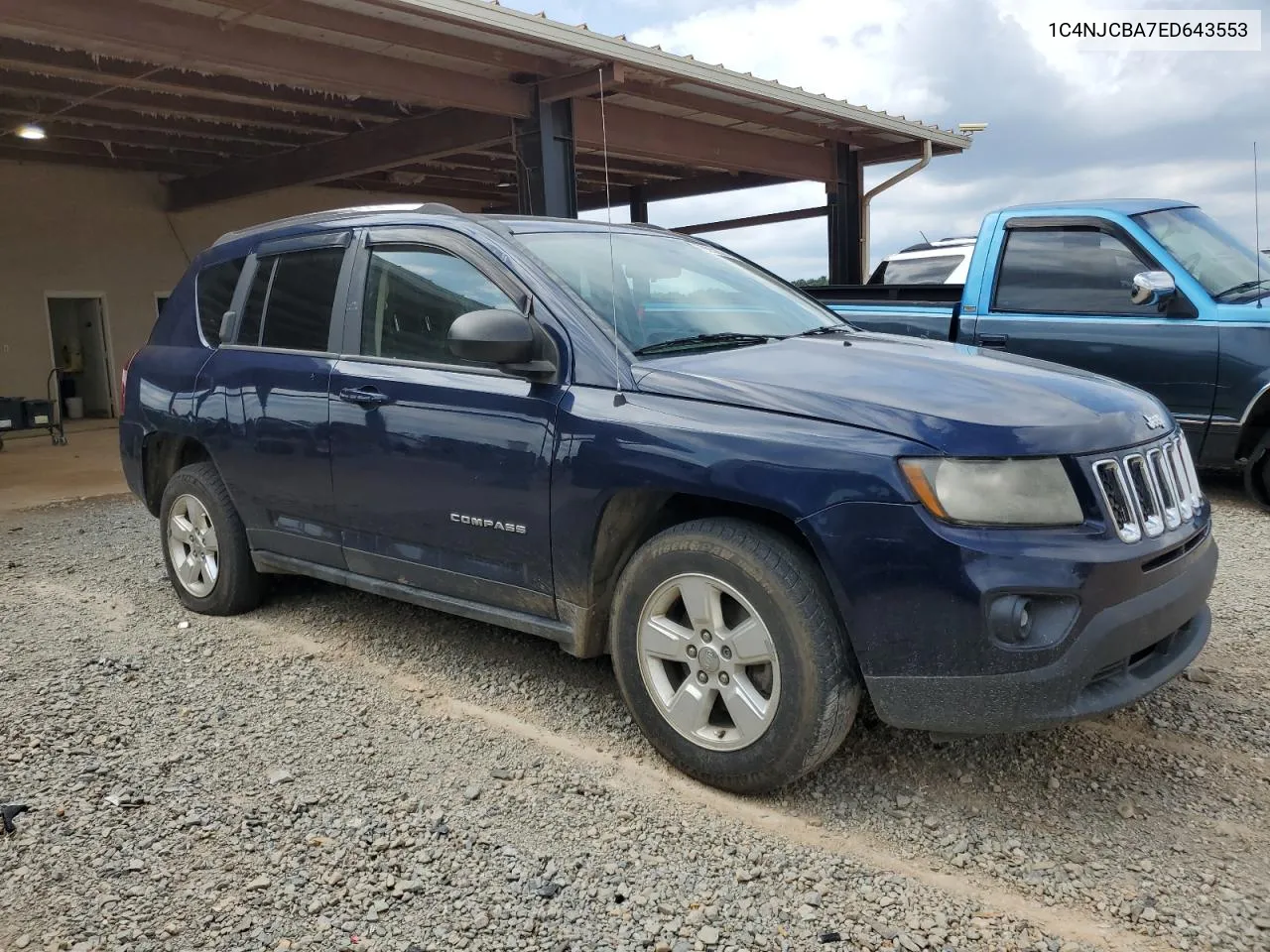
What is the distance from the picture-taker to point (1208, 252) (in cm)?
672

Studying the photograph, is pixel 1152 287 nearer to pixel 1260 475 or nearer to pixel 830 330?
pixel 1260 475

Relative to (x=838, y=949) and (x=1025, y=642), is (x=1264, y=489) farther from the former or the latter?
(x=838, y=949)

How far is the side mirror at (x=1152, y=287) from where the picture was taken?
6027 millimetres

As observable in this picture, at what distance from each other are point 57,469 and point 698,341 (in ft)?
31.3

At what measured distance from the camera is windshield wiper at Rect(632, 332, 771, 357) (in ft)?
10.7

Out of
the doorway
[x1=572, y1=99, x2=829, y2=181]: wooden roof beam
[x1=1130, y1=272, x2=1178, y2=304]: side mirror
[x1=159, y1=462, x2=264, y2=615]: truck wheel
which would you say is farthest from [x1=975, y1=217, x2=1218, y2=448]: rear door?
the doorway

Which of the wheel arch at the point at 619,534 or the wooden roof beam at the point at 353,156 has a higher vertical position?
the wooden roof beam at the point at 353,156

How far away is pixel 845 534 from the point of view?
2613 mm

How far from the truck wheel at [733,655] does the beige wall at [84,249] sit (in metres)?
14.6

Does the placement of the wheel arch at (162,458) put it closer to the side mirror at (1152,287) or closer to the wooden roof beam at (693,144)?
the side mirror at (1152,287)

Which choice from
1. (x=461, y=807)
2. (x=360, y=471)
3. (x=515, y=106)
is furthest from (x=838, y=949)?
(x=515, y=106)

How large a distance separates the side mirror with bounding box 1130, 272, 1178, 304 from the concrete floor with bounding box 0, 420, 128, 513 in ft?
27.2

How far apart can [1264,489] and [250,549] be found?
20.3 feet

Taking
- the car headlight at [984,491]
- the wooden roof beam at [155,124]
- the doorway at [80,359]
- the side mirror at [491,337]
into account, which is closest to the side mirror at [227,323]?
the side mirror at [491,337]
